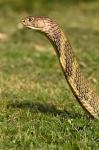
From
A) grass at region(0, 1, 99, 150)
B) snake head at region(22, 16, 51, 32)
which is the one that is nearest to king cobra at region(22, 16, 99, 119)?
snake head at region(22, 16, 51, 32)

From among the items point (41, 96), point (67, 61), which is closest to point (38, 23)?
point (67, 61)

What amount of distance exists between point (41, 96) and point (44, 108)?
1.00 metres

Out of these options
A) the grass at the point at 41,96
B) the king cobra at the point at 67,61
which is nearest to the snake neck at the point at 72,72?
the king cobra at the point at 67,61

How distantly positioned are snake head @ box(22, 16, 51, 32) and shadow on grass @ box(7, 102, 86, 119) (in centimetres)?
107

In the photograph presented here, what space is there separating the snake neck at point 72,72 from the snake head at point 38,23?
41mm

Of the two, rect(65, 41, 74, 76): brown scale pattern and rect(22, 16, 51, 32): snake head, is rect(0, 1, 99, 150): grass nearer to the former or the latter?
rect(65, 41, 74, 76): brown scale pattern

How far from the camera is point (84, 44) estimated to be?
51.0ft

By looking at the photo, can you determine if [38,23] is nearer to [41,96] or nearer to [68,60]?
[68,60]

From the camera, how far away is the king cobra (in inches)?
267

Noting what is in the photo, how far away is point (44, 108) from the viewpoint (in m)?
7.92

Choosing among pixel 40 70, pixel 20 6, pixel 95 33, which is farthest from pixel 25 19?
pixel 20 6

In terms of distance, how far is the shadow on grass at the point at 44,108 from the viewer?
7398 mm

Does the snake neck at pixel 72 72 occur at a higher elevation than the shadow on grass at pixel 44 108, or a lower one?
higher

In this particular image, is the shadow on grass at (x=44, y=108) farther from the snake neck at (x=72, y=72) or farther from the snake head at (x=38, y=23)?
the snake head at (x=38, y=23)
